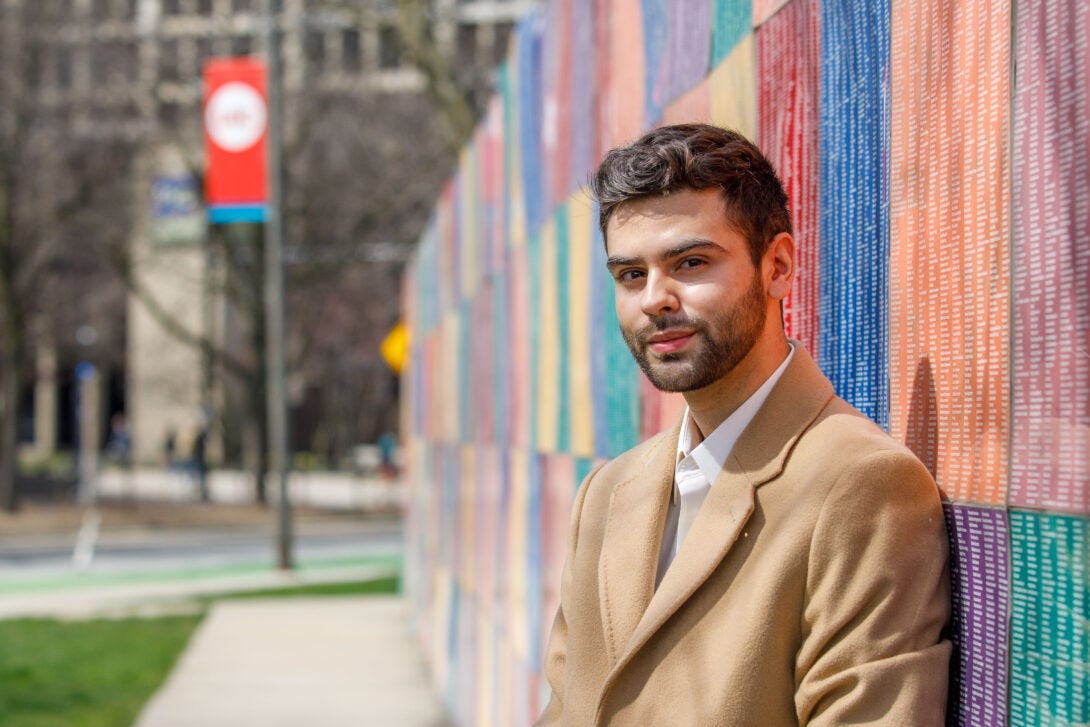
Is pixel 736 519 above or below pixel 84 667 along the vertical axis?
above

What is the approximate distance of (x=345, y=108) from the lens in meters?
27.9

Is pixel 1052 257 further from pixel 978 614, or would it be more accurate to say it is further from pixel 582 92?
pixel 582 92

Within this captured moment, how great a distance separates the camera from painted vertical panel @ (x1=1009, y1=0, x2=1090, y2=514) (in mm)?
1670

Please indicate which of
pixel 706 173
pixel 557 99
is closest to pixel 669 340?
pixel 706 173

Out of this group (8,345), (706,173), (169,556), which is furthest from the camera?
(8,345)

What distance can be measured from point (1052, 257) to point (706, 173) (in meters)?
0.45

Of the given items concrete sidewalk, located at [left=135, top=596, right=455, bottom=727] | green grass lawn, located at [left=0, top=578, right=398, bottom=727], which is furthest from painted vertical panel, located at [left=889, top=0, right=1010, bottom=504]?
green grass lawn, located at [left=0, top=578, right=398, bottom=727]

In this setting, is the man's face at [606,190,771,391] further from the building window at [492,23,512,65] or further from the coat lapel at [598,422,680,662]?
the building window at [492,23,512,65]

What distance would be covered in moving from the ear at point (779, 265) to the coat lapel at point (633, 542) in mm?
275

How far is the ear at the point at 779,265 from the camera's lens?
2076 mm

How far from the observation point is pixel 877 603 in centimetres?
174

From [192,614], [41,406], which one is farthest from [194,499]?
[41,406]

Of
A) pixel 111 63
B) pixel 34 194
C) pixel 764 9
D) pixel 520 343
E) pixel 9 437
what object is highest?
pixel 111 63

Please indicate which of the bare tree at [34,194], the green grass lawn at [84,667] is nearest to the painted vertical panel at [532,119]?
the green grass lawn at [84,667]
